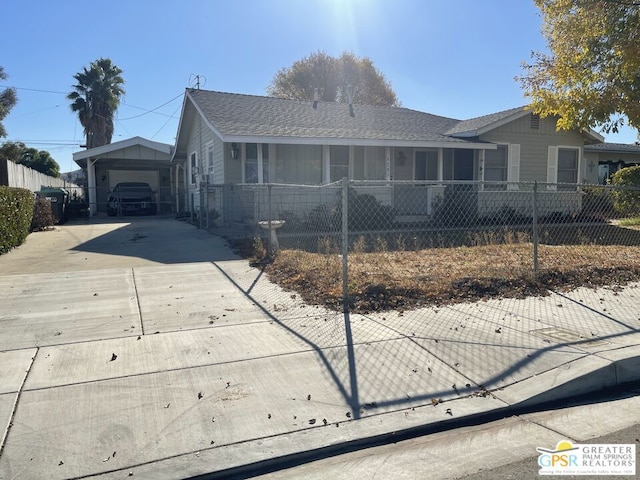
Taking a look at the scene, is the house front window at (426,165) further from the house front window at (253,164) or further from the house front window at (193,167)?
the house front window at (193,167)

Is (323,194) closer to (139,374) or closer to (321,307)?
(321,307)

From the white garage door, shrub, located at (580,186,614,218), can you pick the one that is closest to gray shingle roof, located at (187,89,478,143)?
shrub, located at (580,186,614,218)

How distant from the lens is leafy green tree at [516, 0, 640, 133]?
349 inches

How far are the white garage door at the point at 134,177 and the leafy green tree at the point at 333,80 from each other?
1797 centimetres

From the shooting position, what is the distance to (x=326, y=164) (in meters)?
16.2

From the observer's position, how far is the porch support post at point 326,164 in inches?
634

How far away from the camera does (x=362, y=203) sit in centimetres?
1473

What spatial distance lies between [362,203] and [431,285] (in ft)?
25.4

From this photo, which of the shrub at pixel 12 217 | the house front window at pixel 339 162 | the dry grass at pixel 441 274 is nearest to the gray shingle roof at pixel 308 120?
the house front window at pixel 339 162

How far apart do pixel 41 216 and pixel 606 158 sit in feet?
89.5

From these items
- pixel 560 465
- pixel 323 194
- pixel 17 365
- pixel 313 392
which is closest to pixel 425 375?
pixel 313 392

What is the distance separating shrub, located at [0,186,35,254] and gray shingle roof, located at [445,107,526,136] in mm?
13799

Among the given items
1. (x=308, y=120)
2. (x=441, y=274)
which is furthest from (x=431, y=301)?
(x=308, y=120)

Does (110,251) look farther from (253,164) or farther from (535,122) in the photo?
(535,122)
